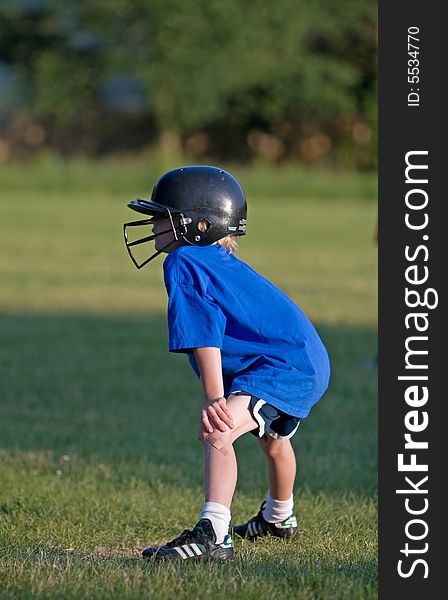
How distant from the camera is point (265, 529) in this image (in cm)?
539

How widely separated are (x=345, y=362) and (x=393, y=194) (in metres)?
6.70

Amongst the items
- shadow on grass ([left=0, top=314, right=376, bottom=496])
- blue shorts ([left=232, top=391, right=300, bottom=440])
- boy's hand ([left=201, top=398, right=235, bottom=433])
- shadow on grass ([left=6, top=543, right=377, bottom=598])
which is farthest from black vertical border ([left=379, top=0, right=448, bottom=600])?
shadow on grass ([left=0, top=314, right=376, bottom=496])

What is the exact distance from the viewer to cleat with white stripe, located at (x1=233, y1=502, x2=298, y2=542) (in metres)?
5.36

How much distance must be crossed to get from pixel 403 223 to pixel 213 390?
1.04 metres

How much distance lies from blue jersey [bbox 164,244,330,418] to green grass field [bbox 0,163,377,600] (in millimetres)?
635

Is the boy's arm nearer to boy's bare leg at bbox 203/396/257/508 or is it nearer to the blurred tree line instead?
boy's bare leg at bbox 203/396/257/508

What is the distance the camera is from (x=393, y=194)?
3.98 meters

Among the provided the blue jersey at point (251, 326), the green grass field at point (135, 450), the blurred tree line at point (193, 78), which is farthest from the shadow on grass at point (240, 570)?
the blurred tree line at point (193, 78)

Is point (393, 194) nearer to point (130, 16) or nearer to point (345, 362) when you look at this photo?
point (345, 362)

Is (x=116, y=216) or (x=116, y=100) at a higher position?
(x=116, y=100)

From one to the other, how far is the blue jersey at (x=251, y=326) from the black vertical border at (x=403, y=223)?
Answer: 0.90 m

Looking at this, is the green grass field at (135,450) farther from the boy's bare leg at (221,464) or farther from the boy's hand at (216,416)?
the boy's hand at (216,416)

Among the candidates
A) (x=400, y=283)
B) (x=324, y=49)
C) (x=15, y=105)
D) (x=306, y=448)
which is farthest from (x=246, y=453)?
(x=324, y=49)

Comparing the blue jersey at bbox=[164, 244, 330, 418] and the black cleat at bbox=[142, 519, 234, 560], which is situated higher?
the blue jersey at bbox=[164, 244, 330, 418]
